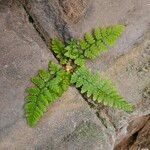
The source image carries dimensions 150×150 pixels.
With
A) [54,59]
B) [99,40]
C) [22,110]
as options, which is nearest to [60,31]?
[54,59]

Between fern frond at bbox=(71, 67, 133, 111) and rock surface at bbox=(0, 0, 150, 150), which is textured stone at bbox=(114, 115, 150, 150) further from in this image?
fern frond at bbox=(71, 67, 133, 111)

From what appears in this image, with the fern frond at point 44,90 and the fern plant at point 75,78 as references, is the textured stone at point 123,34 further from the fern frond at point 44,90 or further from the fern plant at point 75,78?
the fern frond at point 44,90

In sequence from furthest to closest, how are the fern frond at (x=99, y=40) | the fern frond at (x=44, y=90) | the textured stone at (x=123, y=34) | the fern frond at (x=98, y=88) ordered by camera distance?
the textured stone at (x=123, y=34)
the fern frond at (x=99, y=40)
the fern frond at (x=98, y=88)
the fern frond at (x=44, y=90)

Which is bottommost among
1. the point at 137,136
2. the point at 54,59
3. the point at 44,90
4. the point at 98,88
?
the point at 137,136

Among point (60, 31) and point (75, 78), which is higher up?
point (60, 31)

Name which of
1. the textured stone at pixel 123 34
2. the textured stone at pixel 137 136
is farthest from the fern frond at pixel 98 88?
the textured stone at pixel 137 136

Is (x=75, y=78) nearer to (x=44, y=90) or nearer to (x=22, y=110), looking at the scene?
(x=44, y=90)

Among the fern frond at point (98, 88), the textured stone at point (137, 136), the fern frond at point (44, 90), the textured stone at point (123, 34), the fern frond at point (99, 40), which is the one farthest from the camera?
the textured stone at point (137, 136)

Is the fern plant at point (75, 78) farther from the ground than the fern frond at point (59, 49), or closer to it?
closer to it
